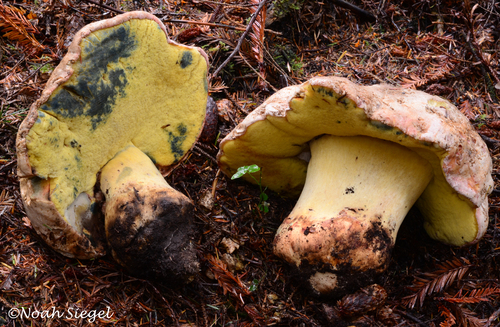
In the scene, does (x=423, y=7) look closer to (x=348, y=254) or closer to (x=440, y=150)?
(x=440, y=150)

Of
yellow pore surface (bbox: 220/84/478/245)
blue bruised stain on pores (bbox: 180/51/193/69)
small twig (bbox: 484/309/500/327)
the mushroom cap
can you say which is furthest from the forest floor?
blue bruised stain on pores (bbox: 180/51/193/69)

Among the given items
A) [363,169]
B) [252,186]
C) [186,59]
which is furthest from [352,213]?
[186,59]

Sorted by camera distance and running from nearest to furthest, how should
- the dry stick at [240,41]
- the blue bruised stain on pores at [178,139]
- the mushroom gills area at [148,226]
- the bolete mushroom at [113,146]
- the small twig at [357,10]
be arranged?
the bolete mushroom at [113,146] → the mushroom gills area at [148,226] → the blue bruised stain on pores at [178,139] → the dry stick at [240,41] → the small twig at [357,10]

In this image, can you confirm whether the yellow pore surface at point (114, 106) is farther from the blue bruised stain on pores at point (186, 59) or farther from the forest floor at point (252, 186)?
the forest floor at point (252, 186)

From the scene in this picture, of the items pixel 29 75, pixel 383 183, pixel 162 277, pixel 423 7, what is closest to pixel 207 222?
pixel 162 277

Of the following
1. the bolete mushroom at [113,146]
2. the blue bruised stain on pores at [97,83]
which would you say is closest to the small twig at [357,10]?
the bolete mushroom at [113,146]
